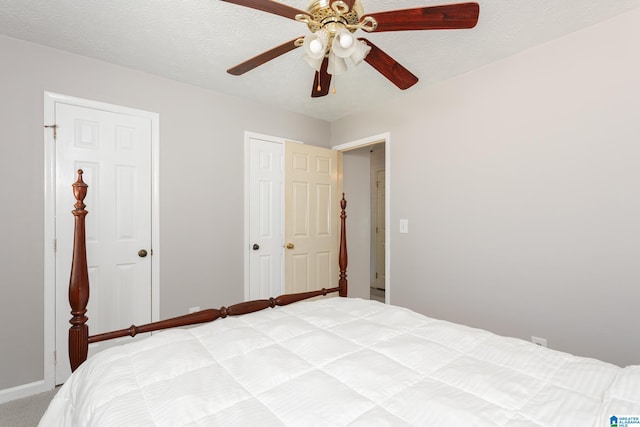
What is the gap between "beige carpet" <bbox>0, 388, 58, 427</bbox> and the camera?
1.94m

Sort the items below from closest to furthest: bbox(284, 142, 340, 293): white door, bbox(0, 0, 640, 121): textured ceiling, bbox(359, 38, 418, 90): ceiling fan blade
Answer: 1. bbox(359, 38, 418, 90): ceiling fan blade
2. bbox(0, 0, 640, 121): textured ceiling
3. bbox(284, 142, 340, 293): white door

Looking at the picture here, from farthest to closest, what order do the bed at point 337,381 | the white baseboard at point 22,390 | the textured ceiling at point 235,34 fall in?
the white baseboard at point 22,390 < the textured ceiling at point 235,34 < the bed at point 337,381

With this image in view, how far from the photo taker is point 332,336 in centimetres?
134

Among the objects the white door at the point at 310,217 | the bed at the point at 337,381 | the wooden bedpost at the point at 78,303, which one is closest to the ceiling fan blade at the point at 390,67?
the bed at the point at 337,381

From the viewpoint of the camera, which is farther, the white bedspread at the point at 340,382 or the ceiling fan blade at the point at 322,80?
the ceiling fan blade at the point at 322,80

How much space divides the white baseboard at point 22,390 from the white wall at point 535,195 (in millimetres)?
3010

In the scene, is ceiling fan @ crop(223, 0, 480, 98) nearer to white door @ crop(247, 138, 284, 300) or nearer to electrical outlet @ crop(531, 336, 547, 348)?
white door @ crop(247, 138, 284, 300)

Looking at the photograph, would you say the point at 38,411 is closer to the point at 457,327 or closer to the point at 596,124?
the point at 457,327

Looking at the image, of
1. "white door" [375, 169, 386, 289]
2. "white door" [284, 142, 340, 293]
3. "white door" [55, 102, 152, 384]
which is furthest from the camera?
"white door" [375, 169, 386, 289]

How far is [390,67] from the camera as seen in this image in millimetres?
1724

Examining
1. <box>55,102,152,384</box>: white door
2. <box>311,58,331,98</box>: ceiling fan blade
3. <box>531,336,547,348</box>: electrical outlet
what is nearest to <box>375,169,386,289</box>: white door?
<box>531,336,547,348</box>: electrical outlet

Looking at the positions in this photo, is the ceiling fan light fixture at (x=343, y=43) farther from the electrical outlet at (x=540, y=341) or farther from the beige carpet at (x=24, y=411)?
the beige carpet at (x=24, y=411)

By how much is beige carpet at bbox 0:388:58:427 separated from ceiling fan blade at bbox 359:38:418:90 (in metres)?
2.98

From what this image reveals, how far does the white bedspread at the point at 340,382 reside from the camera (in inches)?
31.8
